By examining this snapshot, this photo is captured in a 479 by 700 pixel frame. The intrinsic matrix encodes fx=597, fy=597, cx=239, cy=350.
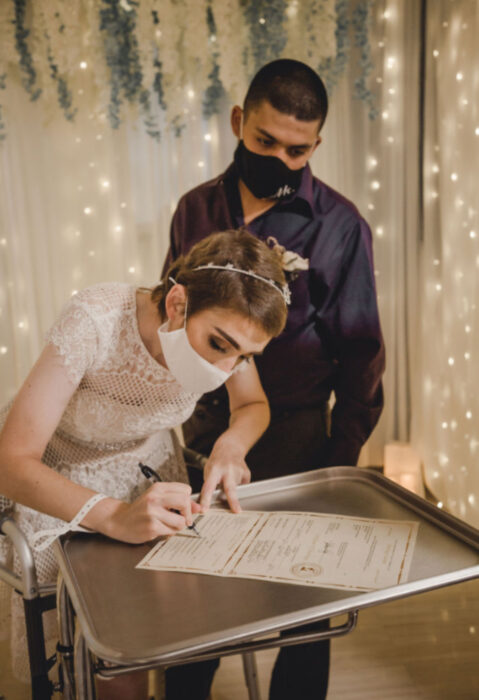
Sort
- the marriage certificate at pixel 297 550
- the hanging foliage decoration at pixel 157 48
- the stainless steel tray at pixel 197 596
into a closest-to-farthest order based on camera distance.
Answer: the stainless steel tray at pixel 197 596 → the marriage certificate at pixel 297 550 → the hanging foliage decoration at pixel 157 48

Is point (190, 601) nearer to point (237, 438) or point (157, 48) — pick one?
point (237, 438)

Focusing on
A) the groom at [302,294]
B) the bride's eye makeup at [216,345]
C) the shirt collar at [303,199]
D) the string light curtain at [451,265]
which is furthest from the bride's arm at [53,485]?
the string light curtain at [451,265]

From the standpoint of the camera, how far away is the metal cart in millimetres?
779

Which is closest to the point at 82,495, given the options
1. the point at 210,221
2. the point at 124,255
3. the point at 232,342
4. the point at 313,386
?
the point at 232,342

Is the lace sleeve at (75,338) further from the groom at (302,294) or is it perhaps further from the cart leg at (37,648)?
the groom at (302,294)

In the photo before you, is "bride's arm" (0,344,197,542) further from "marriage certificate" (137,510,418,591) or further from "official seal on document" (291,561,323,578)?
"official seal on document" (291,561,323,578)

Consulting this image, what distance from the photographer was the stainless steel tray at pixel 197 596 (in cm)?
78

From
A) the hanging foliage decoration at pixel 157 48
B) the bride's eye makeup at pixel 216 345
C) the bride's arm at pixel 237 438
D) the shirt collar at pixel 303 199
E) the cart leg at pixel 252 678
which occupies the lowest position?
the cart leg at pixel 252 678

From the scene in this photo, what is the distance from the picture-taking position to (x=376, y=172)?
3295mm

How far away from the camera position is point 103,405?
1.30m

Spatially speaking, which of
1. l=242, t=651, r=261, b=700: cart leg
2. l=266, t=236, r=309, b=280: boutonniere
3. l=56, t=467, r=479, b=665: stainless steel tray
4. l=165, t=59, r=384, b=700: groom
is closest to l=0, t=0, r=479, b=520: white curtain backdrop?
l=165, t=59, r=384, b=700: groom

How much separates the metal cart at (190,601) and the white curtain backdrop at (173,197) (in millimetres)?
2045

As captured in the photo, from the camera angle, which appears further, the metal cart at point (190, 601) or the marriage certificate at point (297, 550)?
the marriage certificate at point (297, 550)

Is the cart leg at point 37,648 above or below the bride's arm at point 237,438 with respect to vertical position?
below
